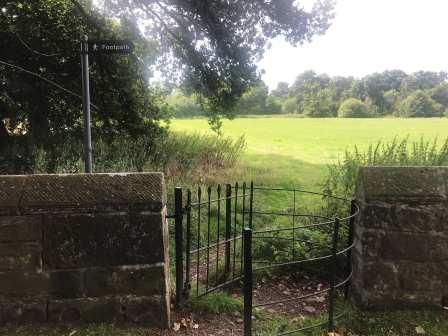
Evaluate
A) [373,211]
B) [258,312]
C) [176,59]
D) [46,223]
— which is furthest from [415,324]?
[176,59]

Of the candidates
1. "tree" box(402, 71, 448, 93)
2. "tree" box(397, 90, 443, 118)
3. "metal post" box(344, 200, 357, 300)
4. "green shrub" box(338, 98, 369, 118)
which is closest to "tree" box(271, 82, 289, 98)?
"green shrub" box(338, 98, 369, 118)

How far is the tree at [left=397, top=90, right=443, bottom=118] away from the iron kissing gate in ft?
189

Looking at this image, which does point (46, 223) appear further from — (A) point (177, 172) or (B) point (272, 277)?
(A) point (177, 172)

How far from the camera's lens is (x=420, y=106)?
5991cm

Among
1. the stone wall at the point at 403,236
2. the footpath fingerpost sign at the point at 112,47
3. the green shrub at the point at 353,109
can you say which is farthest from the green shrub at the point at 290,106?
the stone wall at the point at 403,236

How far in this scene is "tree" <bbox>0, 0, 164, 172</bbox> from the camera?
9.27 metres

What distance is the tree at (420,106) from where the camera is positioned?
5903 centimetres

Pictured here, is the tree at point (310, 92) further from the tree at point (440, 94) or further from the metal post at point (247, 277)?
the metal post at point (247, 277)

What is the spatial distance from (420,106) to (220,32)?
188 ft

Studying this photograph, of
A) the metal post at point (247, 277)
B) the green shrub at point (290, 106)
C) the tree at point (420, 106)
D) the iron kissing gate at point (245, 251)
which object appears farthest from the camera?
the green shrub at point (290, 106)

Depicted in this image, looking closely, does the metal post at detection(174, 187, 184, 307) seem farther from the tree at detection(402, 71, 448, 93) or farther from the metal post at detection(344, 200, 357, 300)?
the tree at detection(402, 71, 448, 93)

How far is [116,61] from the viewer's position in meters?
9.56

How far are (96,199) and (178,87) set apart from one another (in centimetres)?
995

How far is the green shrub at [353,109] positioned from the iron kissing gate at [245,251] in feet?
199
